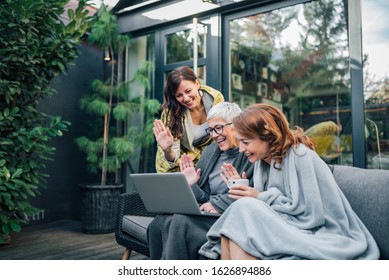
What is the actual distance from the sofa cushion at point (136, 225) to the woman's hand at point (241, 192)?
763 mm

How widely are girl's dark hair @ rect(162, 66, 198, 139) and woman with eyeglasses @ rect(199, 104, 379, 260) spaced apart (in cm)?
94

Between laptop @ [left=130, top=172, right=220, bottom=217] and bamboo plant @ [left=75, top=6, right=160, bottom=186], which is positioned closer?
laptop @ [left=130, top=172, right=220, bottom=217]

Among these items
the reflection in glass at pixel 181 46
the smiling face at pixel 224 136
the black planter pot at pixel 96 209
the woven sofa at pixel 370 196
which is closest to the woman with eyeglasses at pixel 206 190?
the smiling face at pixel 224 136

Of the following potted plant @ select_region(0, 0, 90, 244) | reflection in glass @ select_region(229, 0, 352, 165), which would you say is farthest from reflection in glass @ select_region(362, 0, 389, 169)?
potted plant @ select_region(0, 0, 90, 244)

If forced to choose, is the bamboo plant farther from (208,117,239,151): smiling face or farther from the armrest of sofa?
(208,117,239,151): smiling face

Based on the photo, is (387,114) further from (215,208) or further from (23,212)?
(23,212)

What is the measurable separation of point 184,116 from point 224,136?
0.60 metres

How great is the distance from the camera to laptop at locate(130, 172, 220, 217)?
179 centimetres

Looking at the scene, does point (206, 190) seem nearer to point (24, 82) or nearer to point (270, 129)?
point (270, 129)

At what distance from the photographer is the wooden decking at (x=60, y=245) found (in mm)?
3172

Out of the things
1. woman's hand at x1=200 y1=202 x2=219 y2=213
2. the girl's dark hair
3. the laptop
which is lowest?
woman's hand at x1=200 y1=202 x2=219 y2=213

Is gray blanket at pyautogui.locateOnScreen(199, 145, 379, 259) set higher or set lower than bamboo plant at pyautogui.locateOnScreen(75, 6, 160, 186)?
lower

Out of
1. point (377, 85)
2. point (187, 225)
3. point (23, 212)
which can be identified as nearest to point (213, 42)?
point (377, 85)
